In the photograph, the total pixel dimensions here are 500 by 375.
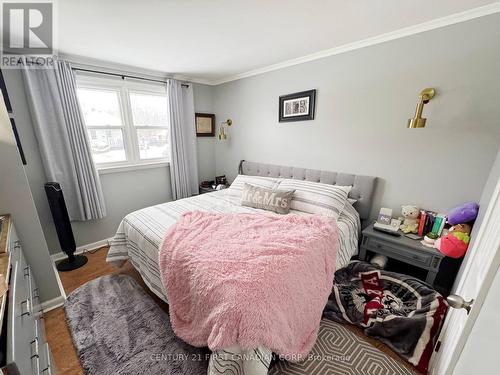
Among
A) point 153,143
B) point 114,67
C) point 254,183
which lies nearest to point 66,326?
point 254,183

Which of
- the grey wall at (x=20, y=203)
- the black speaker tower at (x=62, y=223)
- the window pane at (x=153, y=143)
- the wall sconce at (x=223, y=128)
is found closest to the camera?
the grey wall at (x=20, y=203)

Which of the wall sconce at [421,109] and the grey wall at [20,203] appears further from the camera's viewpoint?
the wall sconce at [421,109]

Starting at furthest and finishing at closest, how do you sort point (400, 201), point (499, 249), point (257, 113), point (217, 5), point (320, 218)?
1. point (257, 113)
2. point (400, 201)
3. point (320, 218)
4. point (217, 5)
5. point (499, 249)

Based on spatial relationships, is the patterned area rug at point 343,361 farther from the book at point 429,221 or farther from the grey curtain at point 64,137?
the grey curtain at point 64,137

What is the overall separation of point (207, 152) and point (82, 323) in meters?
2.81

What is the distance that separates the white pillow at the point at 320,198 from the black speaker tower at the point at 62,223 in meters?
2.44

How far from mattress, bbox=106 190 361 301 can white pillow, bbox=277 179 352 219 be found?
0.32ft

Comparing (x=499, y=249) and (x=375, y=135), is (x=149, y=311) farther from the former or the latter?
(x=375, y=135)

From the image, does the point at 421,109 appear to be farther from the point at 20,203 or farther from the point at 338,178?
the point at 20,203

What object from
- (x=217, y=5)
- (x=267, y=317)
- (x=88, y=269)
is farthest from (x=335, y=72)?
(x=88, y=269)

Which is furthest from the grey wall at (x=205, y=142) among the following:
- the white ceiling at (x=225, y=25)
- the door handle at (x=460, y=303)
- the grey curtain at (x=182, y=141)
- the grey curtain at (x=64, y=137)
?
the door handle at (x=460, y=303)

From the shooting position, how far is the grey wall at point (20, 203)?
1421 mm

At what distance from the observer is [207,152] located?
3799mm

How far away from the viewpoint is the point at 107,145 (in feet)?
9.11
